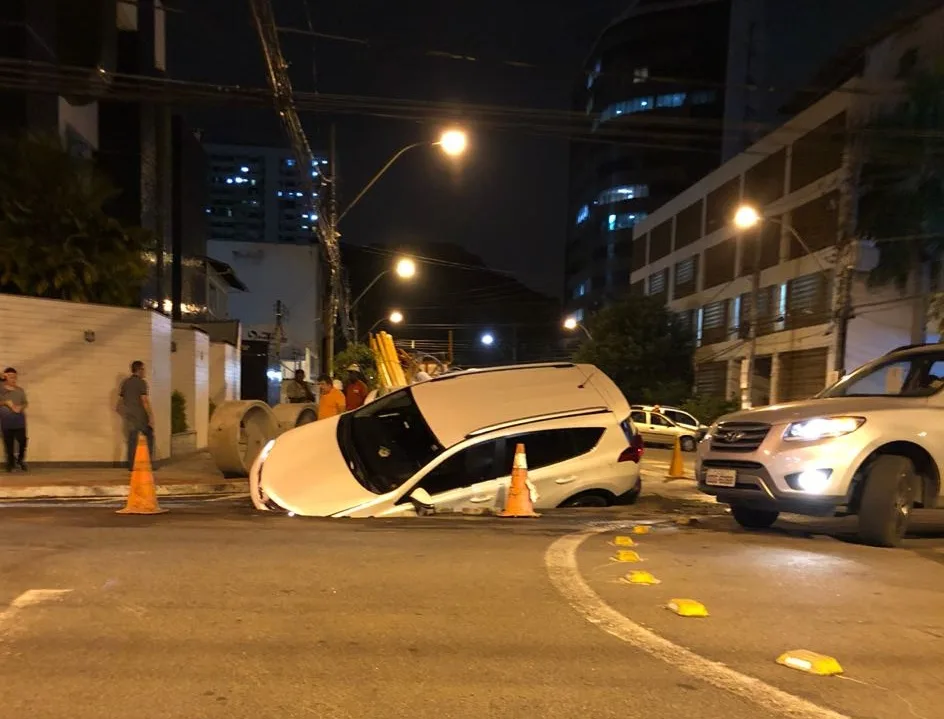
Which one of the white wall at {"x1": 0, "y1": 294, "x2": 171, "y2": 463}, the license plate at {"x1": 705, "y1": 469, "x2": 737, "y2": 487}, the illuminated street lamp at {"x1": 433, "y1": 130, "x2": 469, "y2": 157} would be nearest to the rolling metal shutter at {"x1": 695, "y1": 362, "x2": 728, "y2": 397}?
the illuminated street lamp at {"x1": 433, "y1": 130, "x2": 469, "y2": 157}

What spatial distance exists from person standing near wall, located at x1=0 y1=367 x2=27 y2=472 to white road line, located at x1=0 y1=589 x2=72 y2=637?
302 inches

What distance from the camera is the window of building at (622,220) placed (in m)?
76.4

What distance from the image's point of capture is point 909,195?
83.8 feet

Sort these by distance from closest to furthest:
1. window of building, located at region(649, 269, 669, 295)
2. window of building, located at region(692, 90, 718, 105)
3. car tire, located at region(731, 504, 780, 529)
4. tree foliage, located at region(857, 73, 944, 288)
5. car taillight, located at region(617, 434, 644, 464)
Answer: car tire, located at region(731, 504, 780, 529)
car taillight, located at region(617, 434, 644, 464)
tree foliage, located at region(857, 73, 944, 288)
window of building, located at region(649, 269, 669, 295)
window of building, located at region(692, 90, 718, 105)

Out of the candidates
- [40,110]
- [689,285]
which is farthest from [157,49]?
[689,285]

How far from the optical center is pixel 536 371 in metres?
9.52

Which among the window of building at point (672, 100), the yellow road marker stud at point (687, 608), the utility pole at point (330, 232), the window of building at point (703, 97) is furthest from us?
the window of building at point (672, 100)

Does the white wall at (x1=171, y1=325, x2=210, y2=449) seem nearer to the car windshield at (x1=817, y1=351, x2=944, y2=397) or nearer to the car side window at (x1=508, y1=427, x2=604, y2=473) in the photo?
the car side window at (x1=508, y1=427, x2=604, y2=473)

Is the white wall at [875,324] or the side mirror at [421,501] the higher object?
the white wall at [875,324]

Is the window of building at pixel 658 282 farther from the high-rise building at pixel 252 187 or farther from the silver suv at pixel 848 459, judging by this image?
the high-rise building at pixel 252 187

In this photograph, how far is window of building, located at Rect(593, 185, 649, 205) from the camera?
76375 mm

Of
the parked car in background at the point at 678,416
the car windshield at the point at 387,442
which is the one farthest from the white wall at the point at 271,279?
the car windshield at the point at 387,442

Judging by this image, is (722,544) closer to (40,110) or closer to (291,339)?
(40,110)

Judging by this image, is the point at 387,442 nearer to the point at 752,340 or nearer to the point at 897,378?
the point at 897,378
